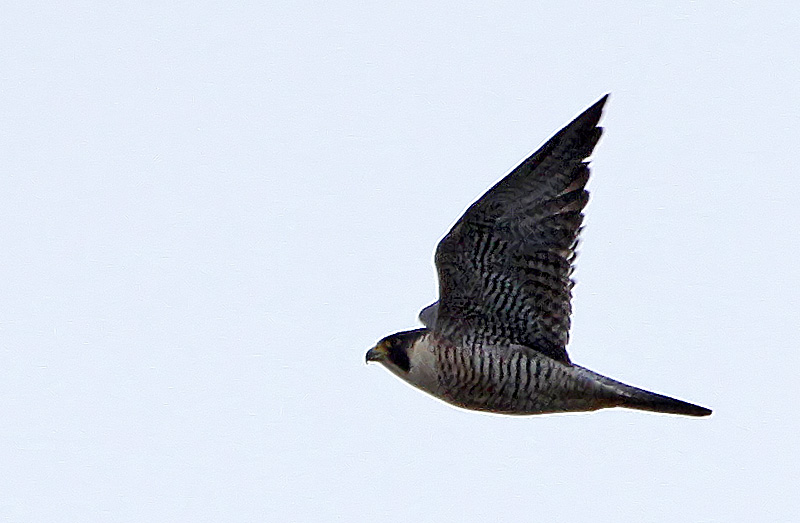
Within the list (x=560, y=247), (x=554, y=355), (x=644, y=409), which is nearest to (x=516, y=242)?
(x=560, y=247)

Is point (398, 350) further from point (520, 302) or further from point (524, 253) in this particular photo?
point (524, 253)

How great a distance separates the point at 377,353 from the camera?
9.32 m

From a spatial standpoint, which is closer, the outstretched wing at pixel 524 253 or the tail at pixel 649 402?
the tail at pixel 649 402

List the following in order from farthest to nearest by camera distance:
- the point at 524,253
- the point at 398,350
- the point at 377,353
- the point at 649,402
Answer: the point at 377,353, the point at 398,350, the point at 524,253, the point at 649,402

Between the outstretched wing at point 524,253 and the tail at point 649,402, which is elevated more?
the outstretched wing at point 524,253

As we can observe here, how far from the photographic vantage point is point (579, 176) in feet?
28.4

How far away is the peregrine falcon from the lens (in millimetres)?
8625

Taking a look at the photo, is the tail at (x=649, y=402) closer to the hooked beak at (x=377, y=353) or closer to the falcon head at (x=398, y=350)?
the falcon head at (x=398, y=350)

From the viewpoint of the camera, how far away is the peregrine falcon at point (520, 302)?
862 cm

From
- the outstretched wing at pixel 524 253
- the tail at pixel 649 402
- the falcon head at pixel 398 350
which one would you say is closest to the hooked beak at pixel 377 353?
the falcon head at pixel 398 350

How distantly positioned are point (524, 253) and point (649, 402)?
1337mm

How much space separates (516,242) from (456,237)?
16.7 inches

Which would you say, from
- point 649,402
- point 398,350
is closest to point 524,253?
point 398,350

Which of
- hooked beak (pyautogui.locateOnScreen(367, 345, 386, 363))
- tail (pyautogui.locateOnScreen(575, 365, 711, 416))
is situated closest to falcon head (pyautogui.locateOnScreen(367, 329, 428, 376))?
hooked beak (pyautogui.locateOnScreen(367, 345, 386, 363))
